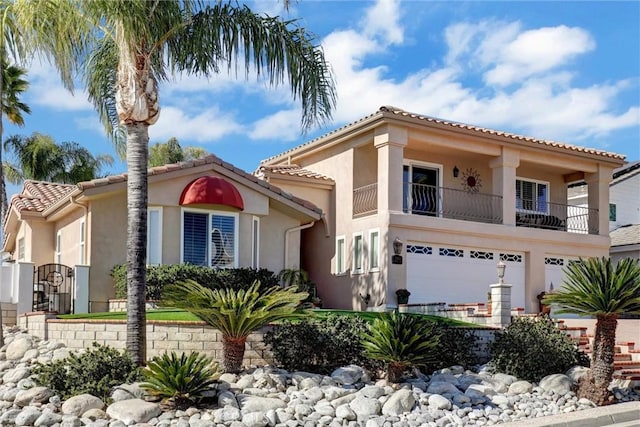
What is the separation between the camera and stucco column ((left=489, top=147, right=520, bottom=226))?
2481cm

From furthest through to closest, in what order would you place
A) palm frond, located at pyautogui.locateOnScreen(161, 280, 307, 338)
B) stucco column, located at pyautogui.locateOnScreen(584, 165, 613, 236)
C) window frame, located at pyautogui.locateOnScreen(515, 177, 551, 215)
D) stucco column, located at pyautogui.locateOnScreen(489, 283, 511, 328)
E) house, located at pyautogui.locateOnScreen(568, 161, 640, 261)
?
house, located at pyautogui.locateOnScreen(568, 161, 640, 261) < window frame, located at pyautogui.locateOnScreen(515, 177, 551, 215) < stucco column, located at pyautogui.locateOnScreen(584, 165, 613, 236) < stucco column, located at pyautogui.locateOnScreen(489, 283, 511, 328) < palm frond, located at pyautogui.locateOnScreen(161, 280, 307, 338)

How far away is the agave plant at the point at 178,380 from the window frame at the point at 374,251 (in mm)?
11793

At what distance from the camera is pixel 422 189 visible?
84.1 feet

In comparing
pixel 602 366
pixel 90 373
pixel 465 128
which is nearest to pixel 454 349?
pixel 602 366

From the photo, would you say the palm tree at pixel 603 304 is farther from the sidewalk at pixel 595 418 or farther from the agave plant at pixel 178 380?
the agave plant at pixel 178 380

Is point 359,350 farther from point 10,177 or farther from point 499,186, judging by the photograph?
point 10,177

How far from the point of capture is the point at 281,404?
11602 mm

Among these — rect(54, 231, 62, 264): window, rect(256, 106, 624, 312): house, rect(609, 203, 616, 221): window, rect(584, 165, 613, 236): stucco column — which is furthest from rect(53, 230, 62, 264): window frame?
rect(609, 203, 616, 221): window

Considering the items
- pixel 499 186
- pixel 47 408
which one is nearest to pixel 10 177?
pixel 499 186

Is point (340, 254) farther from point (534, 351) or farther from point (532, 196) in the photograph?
point (534, 351)

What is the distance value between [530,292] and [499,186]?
3.91 metres

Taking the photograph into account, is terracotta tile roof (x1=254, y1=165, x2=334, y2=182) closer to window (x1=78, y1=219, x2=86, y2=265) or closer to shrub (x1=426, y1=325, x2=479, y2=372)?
window (x1=78, y1=219, x2=86, y2=265)

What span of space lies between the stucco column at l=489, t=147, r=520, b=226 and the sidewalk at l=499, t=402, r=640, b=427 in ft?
39.2

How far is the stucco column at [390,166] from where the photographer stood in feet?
73.3
